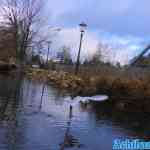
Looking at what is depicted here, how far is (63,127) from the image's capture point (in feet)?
38.5

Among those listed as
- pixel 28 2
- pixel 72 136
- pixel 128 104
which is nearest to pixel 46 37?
pixel 28 2

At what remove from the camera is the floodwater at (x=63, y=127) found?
30.9ft

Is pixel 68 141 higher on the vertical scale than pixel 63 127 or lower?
lower

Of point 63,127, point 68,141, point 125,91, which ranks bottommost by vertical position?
point 68,141

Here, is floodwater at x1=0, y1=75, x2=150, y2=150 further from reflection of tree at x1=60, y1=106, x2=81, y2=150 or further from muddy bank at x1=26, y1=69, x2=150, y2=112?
muddy bank at x1=26, y1=69, x2=150, y2=112

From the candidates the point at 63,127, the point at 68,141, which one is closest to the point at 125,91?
the point at 63,127

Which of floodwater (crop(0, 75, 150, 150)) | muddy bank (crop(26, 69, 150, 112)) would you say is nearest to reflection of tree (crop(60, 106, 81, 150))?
floodwater (crop(0, 75, 150, 150))

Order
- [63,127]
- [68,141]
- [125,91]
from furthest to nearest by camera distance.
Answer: [125,91] < [63,127] < [68,141]

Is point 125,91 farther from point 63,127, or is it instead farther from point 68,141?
point 68,141

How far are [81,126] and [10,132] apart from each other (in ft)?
8.82

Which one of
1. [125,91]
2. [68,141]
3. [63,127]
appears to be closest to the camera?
[68,141]

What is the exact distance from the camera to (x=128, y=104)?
1727 centimetres

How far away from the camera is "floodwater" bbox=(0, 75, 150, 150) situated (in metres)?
9.41

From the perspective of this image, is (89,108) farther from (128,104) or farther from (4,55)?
(4,55)
